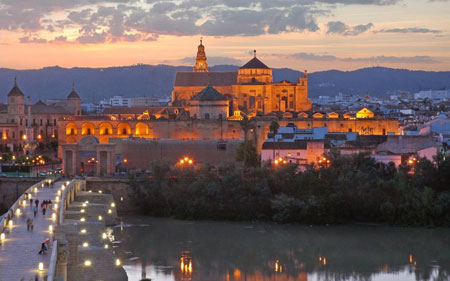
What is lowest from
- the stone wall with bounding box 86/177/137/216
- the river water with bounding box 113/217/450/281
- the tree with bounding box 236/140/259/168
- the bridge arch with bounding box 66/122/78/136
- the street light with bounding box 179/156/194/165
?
the river water with bounding box 113/217/450/281

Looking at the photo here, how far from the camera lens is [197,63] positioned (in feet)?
229

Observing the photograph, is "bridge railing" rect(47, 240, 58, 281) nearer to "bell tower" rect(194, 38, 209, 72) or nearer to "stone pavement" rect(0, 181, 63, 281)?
"stone pavement" rect(0, 181, 63, 281)

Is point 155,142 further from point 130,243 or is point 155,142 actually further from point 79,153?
point 130,243

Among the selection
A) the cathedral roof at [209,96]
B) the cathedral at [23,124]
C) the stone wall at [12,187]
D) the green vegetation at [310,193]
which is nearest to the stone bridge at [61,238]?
the stone wall at [12,187]

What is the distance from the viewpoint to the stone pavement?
16.9 m

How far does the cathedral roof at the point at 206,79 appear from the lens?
61.9 m

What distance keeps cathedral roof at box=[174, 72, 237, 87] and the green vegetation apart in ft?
76.8

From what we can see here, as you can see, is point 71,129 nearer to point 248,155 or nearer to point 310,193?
point 248,155

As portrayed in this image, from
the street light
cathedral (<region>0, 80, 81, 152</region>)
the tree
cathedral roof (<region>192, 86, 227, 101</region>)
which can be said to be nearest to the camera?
the tree

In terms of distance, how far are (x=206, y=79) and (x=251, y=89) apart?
381 cm

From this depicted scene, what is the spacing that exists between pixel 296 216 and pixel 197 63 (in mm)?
37219

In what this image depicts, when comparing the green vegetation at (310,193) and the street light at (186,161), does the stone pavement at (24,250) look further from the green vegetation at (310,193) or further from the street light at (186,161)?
the street light at (186,161)

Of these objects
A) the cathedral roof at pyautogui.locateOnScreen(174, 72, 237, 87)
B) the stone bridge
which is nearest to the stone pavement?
the stone bridge

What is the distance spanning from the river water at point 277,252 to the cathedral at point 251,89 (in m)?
26.2
